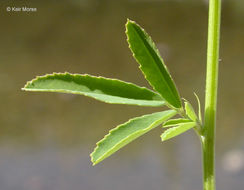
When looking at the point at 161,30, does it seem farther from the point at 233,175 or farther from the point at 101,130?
the point at 233,175

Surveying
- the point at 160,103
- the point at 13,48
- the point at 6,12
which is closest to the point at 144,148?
the point at 13,48

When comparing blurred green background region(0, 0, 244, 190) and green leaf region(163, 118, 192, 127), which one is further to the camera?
blurred green background region(0, 0, 244, 190)

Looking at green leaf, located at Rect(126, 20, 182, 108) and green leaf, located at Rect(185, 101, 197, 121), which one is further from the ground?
green leaf, located at Rect(126, 20, 182, 108)

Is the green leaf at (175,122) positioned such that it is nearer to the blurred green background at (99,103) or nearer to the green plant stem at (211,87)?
the green plant stem at (211,87)

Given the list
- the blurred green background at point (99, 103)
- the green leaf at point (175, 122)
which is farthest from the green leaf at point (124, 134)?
the blurred green background at point (99, 103)

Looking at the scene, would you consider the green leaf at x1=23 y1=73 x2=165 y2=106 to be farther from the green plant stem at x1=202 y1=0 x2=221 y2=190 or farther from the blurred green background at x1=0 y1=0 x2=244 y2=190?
the blurred green background at x1=0 y1=0 x2=244 y2=190

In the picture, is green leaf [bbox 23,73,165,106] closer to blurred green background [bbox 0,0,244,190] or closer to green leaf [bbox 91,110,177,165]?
green leaf [bbox 91,110,177,165]

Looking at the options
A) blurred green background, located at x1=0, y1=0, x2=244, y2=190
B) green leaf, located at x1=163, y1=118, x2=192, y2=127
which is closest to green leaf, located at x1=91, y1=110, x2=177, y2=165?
green leaf, located at x1=163, y1=118, x2=192, y2=127
